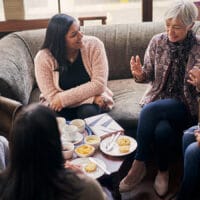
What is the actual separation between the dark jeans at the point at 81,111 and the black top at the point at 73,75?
15cm

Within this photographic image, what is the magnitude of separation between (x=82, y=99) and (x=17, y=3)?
4.01 feet

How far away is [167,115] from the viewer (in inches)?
87.7

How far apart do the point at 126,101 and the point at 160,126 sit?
1.51ft

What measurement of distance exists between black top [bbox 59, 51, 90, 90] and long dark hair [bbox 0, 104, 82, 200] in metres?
1.39

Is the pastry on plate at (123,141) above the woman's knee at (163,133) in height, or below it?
above

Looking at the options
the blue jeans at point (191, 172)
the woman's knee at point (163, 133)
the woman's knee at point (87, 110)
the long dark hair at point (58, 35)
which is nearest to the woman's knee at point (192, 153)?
the blue jeans at point (191, 172)

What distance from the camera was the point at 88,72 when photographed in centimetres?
254

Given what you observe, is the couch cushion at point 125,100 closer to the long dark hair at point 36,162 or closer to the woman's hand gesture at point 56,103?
the woman's hand gesture at point 56,103

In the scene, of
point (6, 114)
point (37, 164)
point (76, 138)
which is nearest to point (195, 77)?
point (76, 138)

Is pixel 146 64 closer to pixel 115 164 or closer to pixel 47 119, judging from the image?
pixel 115 164

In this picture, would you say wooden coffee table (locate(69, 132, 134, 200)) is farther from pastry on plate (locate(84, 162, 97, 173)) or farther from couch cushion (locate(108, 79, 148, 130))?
couch cushion (locate(108, 79, 148, 130))

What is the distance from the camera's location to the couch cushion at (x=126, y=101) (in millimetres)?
2443

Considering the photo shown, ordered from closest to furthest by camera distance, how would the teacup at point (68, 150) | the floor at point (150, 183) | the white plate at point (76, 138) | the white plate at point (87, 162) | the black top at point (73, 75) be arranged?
the white plate at point (87, 162) → the teacup at point (68, 150) → the white plate at point (76, 138) → the floor at point (150, 183) → the black top at point (73, 75)

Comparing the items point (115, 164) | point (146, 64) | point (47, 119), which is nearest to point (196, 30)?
point (146, 64)
